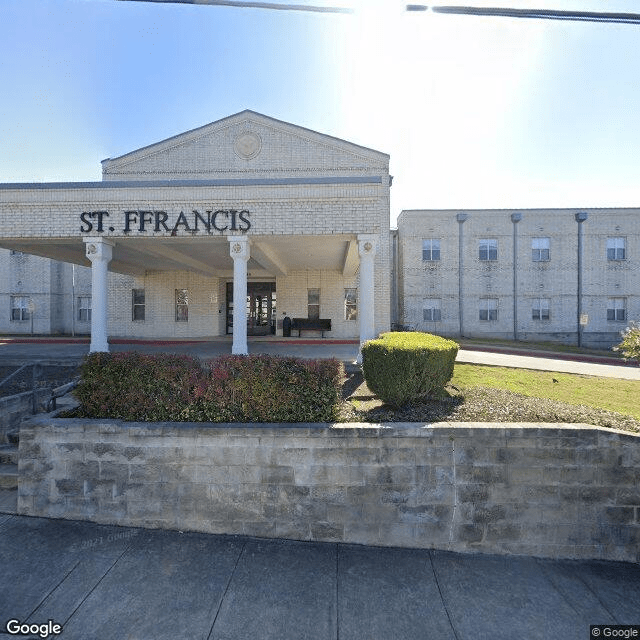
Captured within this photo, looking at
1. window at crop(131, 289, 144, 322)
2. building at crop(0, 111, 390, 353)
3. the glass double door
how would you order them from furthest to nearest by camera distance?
the glass double door → window at crop(131, 289, 144, 322) → building at crop(0, 111, 390, 353)

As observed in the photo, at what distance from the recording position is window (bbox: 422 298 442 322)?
24.8 metres

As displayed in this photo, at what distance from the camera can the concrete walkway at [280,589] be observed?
3.34 meters

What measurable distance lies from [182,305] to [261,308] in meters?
4.26

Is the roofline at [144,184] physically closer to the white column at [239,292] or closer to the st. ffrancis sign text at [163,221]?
the st. ffrancis sign text at [163,221]

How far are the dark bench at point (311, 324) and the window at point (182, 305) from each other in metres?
5.88

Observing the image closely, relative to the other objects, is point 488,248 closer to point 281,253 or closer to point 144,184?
point 281,253

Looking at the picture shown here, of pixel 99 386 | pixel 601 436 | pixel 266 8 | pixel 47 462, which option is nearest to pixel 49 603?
pixel 47 462

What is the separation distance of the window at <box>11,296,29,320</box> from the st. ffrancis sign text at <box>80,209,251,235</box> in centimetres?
1865

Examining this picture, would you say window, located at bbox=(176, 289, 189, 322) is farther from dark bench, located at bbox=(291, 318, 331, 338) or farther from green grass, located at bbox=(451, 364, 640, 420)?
green grass, located at bbox=(451, 364, 640, 420)

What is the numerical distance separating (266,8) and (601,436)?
682 centimetres

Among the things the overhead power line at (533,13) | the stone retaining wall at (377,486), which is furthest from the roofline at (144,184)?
the stone retaining wall at (377,486)

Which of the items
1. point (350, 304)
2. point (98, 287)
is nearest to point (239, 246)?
point (98, 287)

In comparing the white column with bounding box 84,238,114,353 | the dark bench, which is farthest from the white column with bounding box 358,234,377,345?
the dark bench

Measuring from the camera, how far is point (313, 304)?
63.8 feet
